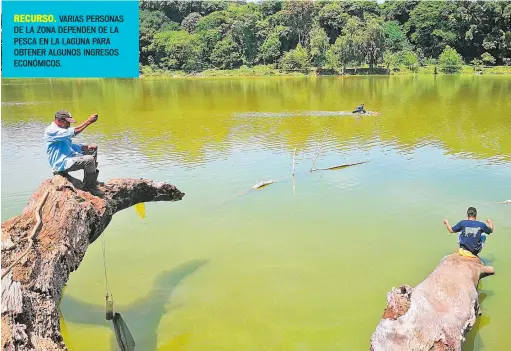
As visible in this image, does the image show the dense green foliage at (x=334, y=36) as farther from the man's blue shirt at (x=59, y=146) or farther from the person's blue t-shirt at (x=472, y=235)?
the man's blue shirt at (x=59, y=146)

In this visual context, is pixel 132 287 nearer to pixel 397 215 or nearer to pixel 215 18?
pixel 397 215

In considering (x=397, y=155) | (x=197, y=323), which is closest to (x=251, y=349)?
(x=197, y=323)

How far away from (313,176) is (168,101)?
20798 mm

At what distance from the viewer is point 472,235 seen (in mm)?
6719

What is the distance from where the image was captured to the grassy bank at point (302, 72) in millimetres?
59812

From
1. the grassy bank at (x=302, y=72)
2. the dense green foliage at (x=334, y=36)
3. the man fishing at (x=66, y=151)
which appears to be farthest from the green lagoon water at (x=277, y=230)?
the dense green foliage at (x=334, y=36)

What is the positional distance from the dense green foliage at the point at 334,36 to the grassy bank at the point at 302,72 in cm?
90

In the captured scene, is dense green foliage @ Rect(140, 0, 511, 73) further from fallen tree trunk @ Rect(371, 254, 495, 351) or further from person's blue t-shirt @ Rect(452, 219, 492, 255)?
fallen tree trunk @ Rect(371, 254, 495, 351)

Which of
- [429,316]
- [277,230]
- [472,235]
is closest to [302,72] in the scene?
[277,230]

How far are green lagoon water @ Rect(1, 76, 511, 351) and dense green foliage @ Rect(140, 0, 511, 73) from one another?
46.2 meters

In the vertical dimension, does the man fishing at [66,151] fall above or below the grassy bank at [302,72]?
below

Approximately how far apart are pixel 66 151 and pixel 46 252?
1726 millimetres

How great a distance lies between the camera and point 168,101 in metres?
31.4

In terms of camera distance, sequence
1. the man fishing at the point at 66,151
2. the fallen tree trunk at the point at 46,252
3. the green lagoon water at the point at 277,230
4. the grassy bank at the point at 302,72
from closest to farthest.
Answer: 1. the fallen tree trunk at the point at 46,252
2. the man fishing at the point at 66,151
3. the green lagoon water at the point at 277,230
4. the grassy bank at the point at 302,72
